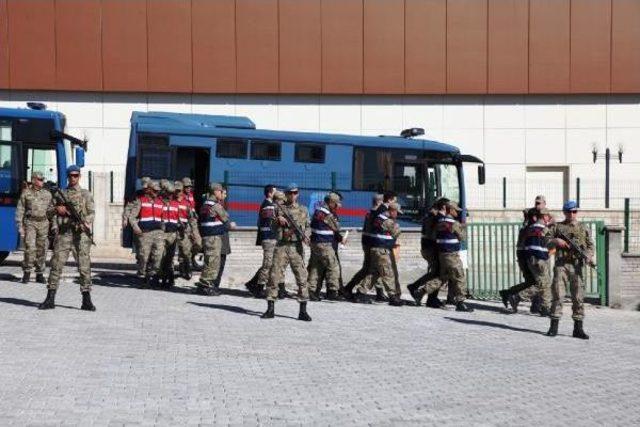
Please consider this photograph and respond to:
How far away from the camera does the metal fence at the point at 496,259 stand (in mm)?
19906

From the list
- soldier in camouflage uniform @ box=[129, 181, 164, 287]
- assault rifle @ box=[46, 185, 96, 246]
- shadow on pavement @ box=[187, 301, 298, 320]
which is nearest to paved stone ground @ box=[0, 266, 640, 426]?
shadow on pavement @ box=[187, 301, 298, 320]

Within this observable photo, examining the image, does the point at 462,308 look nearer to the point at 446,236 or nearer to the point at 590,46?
the point at 446,236

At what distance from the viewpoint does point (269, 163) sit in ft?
85.0

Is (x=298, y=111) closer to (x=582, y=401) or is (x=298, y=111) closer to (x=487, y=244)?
(x=487, y=244)

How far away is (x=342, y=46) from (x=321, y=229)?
68.2 ft

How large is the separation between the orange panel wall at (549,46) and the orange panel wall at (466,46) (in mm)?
1612

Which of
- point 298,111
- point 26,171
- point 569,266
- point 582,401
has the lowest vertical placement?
point 582,401

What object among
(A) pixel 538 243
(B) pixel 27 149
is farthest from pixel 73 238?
(B) pixel 27 149

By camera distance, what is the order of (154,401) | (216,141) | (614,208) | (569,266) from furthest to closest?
(614,208) < (216,141) < (569,266) < (154,401)

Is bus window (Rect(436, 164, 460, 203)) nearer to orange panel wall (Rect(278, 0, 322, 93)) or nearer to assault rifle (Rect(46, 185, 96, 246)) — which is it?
orange panel wall (Rect(278, 0, 322, 93))

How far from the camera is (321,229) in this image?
16859mm

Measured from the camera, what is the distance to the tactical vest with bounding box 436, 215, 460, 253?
17297 millimetres

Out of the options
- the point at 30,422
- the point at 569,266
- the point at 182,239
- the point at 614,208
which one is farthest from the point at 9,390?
the point at 614,208

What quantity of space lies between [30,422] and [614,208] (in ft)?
82.6
